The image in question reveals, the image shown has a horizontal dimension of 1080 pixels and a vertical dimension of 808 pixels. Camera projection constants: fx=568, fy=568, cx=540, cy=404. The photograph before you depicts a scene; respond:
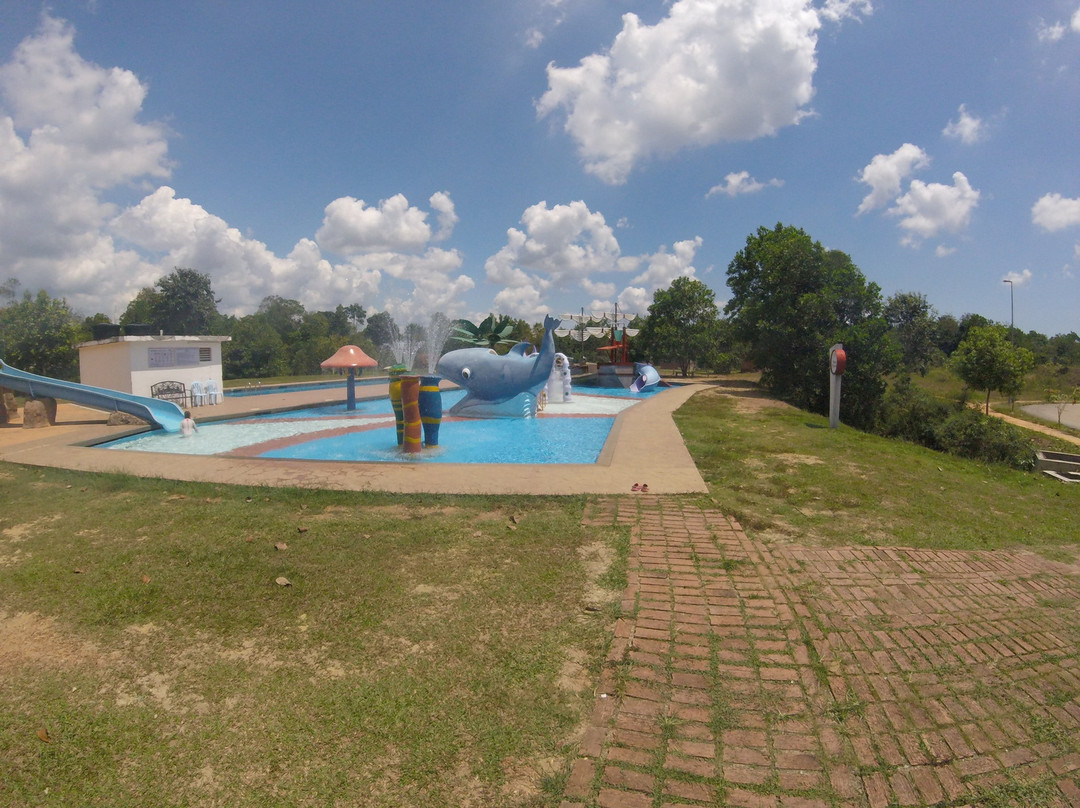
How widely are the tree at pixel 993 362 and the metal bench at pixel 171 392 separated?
86.4 ft

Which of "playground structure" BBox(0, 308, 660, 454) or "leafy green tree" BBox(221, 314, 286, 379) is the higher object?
"leafy green tree" BBox(221, 314, 286, 379)

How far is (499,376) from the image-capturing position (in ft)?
54.5

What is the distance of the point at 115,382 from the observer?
17.9 metres

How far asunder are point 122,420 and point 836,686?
1642cm

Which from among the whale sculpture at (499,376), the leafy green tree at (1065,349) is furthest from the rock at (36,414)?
the leafy green tree at (1065,349)

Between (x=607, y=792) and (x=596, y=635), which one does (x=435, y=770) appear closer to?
(x=607, y=792)

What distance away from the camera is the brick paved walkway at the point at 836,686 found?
8.57 ft

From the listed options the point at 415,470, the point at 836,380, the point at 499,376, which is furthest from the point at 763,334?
the point at 415,470

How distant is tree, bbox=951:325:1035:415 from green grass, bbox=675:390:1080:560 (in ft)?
32.2

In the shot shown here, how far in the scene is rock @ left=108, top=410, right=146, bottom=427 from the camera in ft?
46.3

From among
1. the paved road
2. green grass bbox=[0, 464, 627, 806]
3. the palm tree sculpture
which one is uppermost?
the palm tree sculpture

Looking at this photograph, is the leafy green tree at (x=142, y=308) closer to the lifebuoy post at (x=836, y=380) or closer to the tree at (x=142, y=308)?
the tree at (x=142, y=308)

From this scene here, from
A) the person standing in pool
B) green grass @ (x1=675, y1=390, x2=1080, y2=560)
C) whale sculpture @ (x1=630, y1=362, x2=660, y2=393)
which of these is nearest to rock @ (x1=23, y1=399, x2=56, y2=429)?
the person standing in pool

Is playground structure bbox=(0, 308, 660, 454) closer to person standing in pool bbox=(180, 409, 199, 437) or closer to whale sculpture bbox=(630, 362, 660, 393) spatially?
person standing in pool bbox=(180, 409, 199, 437)
